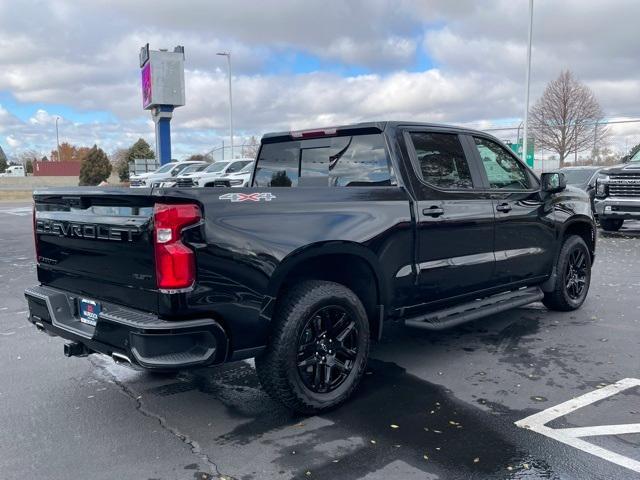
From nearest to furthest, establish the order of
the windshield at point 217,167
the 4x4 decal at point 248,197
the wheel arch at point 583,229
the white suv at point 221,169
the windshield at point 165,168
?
the 4x4 decal at point 248,197, the wheel arch at point 583,229, the white suv at point 221,169, the windshield at point 217,167, the windshield at point 165,168

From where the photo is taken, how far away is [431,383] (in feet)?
14.6

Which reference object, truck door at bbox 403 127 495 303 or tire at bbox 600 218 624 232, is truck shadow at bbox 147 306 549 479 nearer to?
truck door at bbox 403 127 495 303

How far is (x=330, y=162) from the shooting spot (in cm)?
478

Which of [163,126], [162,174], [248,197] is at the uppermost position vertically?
[163,126]

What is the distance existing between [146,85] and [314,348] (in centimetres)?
2640

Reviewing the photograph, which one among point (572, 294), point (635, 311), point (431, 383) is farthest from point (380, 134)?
point (635, 311)

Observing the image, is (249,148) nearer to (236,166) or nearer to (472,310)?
(236,166)

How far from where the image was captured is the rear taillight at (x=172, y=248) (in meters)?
3.22

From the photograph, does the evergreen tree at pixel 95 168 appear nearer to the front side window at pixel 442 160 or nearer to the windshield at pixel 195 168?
the windshield at pixel 195 168

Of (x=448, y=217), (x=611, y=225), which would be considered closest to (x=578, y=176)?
(x=611, y=225)

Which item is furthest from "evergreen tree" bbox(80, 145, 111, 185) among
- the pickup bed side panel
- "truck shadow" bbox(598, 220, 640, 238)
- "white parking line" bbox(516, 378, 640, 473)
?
"white parking line" bbox(516, 378, 640, 473)

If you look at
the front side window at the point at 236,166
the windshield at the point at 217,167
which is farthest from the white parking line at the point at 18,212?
the front side window at the point at 236,166

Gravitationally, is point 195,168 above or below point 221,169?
above

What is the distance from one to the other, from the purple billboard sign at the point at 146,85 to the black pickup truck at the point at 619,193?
20.5 m
